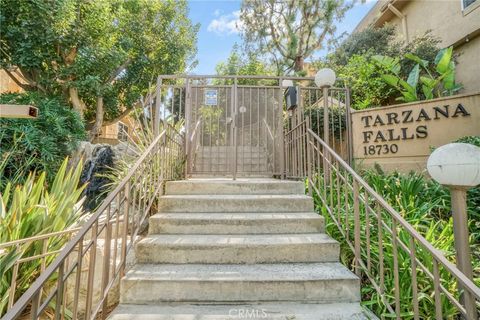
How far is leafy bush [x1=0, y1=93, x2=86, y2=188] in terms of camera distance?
5459mm

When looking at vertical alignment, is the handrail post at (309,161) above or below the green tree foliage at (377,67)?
below

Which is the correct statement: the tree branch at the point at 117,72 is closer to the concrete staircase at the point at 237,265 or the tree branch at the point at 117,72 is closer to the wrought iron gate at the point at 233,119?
the wrought iron gate at the point at 233,119

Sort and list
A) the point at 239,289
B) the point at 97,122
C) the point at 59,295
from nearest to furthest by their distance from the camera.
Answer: the point at 59,295 < the point at 239,289 < the point at 97,122

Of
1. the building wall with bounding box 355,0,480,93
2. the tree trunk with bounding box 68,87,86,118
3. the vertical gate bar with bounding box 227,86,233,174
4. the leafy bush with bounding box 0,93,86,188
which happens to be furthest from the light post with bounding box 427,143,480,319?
the tree trunk with bounding box 68,87,86,118

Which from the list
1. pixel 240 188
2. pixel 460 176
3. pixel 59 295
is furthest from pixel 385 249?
pixel 59 295

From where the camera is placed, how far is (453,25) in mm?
7285

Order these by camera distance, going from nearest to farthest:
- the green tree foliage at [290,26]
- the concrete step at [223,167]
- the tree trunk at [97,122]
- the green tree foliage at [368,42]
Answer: the concrete step at [223,167] → the green tree foliage at [368,42] → the tree trunk at [97,122] → the green tree foliage at [290,26]

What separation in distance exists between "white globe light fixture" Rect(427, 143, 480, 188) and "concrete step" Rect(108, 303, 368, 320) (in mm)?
1169

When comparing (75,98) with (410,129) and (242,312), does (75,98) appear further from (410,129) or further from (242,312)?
(410,129)

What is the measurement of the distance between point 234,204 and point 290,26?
10101 millimetres

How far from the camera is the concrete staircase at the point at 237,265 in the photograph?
1.93 m

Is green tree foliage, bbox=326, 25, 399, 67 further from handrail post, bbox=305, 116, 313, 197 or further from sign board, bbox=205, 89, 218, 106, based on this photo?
handrail post, bbox=305, 116, 313, 197

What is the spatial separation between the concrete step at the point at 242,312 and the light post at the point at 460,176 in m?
0.80

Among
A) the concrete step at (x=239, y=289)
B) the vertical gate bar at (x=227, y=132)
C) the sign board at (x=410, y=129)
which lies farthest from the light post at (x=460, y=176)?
the vertical gate bar at (x=227, y=132)
